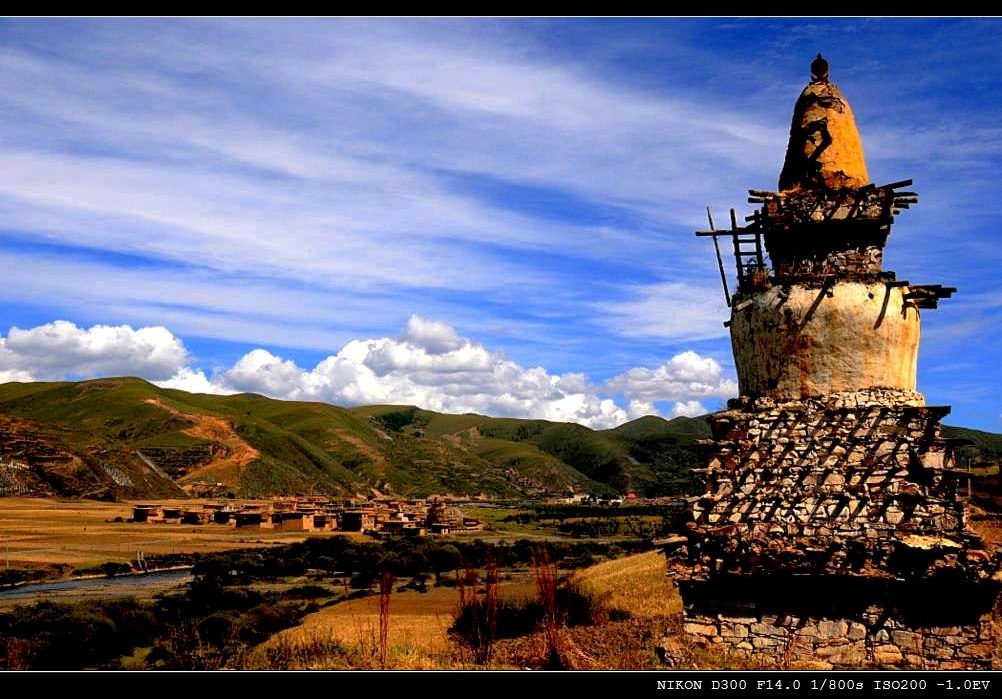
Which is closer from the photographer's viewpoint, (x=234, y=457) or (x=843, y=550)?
(x=843, y=550)

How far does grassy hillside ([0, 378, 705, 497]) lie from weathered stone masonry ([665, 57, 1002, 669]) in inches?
2755


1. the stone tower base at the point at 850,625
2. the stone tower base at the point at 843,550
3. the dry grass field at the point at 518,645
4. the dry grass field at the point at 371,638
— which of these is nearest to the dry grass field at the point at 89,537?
the dry grass field at the point at 371,638

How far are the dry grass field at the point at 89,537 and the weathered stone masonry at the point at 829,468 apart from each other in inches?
1347

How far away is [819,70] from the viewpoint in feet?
46.9

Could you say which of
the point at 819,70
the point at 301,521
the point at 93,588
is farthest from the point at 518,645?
the point at 301,521

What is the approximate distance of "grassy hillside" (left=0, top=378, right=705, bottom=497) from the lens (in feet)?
283

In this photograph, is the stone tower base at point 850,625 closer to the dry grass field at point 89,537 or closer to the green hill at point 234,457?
the dry grass field at point 89,537

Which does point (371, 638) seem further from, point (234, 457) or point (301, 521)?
point (234, 457)

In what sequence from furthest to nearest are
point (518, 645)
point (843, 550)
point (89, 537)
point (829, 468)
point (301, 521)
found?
point (301, 521), point (89, 537), point (518, 645), point (829, 468), point (843, 550)

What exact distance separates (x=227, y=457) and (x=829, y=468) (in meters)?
118

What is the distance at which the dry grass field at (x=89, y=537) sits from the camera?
41.2 m

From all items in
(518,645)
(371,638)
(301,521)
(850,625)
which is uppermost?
(850,625)

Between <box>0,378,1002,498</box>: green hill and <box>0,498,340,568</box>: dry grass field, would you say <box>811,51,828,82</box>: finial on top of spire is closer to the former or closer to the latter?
<box>0,498,340,568</box>: dry grass field

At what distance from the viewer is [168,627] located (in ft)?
74.9
